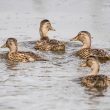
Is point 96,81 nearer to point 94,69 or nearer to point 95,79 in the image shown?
point 95,79

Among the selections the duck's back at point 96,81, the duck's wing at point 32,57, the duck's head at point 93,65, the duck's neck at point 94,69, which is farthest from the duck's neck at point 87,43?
the duck's back at point 96,81

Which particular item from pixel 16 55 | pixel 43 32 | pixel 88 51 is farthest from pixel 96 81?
pixel 43 32

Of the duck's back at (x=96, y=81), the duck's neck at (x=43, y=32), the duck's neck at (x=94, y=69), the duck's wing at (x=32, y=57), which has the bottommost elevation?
the duck's back at (x=96, y=81)

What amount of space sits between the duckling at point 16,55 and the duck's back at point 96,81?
8.19ft

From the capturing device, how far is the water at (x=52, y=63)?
11336mm

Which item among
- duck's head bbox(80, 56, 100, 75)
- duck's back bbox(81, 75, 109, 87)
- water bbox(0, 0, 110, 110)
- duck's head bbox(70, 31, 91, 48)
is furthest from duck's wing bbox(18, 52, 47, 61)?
duck's back bbox(81, 75, 109, 87)

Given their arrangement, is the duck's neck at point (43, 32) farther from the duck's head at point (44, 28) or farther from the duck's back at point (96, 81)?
the duck's back at point (96, 81)

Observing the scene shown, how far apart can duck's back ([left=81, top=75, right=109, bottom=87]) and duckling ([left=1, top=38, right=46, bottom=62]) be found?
8.19 ft

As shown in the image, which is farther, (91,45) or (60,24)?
(60,24)

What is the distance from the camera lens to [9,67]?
566 inches

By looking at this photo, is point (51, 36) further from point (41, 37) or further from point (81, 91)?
point (81, 91)

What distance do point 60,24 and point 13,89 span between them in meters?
8.08

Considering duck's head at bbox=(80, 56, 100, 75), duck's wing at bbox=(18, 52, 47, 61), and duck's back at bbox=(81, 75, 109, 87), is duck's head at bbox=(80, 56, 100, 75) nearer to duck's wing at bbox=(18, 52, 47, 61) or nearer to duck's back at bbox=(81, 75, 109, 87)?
duck's back at bbox=(81, 75, 109, 87)

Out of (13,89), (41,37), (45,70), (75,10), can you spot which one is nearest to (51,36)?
(41,37)
